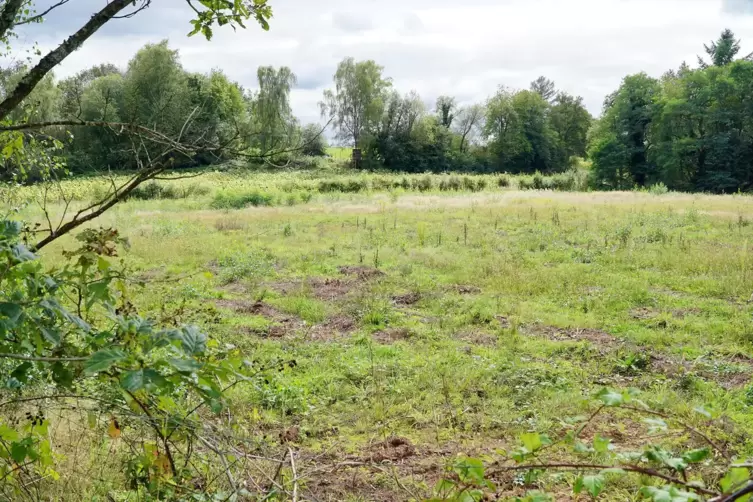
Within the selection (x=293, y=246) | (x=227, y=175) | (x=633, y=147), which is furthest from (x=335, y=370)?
(x=633, y=147)

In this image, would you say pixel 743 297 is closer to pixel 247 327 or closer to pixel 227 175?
pixel 247 327

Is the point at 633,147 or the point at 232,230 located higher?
the point at 633,147

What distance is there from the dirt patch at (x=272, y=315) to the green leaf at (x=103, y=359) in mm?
7337

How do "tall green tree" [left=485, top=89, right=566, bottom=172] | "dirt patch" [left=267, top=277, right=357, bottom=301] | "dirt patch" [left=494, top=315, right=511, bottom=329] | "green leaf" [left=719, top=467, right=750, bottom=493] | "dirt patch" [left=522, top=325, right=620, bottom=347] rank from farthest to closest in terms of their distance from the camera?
"tall green tree" [left=485, top=89, right=566, bottom=172] → "dirt patch" [left=267, top=277, right=357, bottom=301] → "dirt patch" [left=494, top=315, right=511, bottom=329] → "dirt patch" [left=522, top=325, right=620, bottom=347] → "green leaf" [left=719, top=467, right=750, bottom=493]

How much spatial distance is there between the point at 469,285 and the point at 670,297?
153 inches

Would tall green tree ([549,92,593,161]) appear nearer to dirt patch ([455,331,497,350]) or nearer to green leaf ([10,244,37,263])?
dirt patch ([455,331,497,350])

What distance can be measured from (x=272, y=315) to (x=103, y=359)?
855 cm

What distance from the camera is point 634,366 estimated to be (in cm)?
705

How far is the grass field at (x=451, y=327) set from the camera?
17.1ft

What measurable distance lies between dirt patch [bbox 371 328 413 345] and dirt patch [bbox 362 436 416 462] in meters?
3.05

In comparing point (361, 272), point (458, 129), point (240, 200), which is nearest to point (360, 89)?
point (458, 129)

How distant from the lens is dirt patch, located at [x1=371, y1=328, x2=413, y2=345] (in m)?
8.38

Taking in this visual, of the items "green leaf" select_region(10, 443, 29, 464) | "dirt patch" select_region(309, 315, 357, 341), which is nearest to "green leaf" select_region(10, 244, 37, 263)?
"green leaf" select_region(10, 443, 29, 464)

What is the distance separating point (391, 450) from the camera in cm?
506
